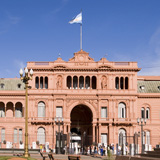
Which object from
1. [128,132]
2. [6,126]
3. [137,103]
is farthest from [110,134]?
[6,126]

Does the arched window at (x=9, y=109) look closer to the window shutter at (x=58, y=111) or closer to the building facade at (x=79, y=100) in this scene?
the building facade at (x=79, y=100)

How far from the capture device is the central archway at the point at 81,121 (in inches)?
2977

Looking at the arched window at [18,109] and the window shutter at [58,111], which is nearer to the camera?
the window shutter at [58,111]

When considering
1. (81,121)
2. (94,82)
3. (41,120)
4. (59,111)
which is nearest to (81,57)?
(94,82)

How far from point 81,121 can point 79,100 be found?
25.4ft

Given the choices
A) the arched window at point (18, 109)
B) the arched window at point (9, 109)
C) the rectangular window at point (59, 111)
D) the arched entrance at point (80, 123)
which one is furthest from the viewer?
the arched entrance at point (80, 123)

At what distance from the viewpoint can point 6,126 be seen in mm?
72062

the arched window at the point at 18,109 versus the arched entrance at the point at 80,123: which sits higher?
the arched window at the point at 18,109

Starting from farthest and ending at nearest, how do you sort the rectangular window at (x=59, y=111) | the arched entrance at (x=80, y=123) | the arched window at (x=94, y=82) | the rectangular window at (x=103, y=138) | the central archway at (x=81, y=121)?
the central archway at (x=81, y=121) → the arched entrance at (x=80, y=123) → the arched window at (x=94, y=82) → the rectangular window at (x=59, y=111) → the rectangular window at (x=103, y=138)

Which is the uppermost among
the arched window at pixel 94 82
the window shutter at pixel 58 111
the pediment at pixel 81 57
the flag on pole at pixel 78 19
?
the flag on pole at pixel 78 19

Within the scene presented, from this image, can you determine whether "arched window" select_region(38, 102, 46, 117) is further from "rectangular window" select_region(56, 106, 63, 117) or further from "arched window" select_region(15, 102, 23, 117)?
"arched window" select_region(15, 102, 23, 117)

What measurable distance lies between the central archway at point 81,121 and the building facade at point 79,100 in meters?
2.42

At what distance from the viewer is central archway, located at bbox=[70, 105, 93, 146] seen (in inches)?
2977

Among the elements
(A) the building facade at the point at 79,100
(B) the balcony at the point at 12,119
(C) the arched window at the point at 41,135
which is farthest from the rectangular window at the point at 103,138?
(B) the balcony at the point at 12,119
